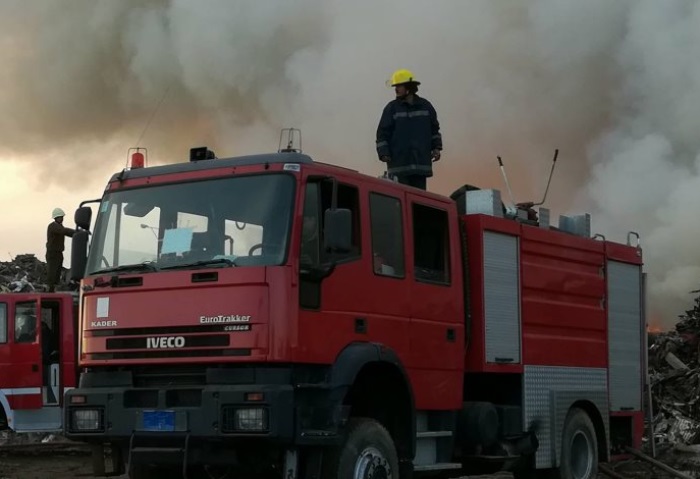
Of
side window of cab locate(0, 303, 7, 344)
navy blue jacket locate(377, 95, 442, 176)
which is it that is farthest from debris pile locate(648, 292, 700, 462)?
side window of cab locate(0, 303, 7, 344)

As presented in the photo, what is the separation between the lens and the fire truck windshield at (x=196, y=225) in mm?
8305

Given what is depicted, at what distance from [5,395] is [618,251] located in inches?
342

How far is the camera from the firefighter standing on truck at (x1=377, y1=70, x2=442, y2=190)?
460 inches

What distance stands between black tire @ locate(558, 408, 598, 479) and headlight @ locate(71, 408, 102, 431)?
16.9ft

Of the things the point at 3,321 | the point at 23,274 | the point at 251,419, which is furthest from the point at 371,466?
the point at 23,274

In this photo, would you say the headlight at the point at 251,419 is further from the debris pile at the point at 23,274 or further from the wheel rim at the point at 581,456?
the debris pile at the point at 23,274

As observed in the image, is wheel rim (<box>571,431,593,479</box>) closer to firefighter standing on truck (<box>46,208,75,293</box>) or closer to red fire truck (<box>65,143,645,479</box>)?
red fire truck (<box>65,143,645,479</box>)

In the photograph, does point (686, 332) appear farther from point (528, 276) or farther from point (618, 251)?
point (528, 276)

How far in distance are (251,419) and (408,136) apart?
15.5 ft

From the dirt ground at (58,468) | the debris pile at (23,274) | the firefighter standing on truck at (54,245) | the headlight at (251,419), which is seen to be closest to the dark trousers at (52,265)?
the firefighter standing on truck at (54,245)

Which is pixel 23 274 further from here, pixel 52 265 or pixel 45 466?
pixel 45 466

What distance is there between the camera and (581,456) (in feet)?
39.7

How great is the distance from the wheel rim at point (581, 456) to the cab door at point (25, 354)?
7.82 meters

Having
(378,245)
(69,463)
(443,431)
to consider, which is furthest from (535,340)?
(69,463)
